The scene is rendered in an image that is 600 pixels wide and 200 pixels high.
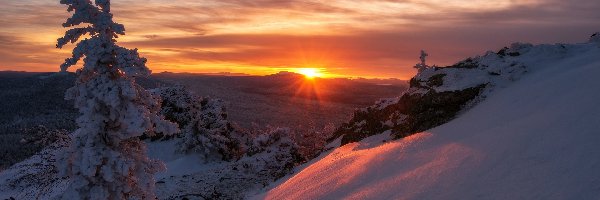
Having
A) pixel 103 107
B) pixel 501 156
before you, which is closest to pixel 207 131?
pixel 103 107

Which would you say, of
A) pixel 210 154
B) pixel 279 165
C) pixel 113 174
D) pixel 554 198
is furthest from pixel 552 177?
pixel 210 154

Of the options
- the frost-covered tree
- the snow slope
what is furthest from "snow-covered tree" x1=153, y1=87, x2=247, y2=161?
the frost-covered tree

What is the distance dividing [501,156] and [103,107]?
35.4 feet

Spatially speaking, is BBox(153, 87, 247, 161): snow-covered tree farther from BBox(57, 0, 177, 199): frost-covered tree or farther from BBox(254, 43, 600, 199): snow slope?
BBox(57, 0, 177, 199): frost-covered tree

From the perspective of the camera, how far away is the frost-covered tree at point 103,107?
1241 centimetres

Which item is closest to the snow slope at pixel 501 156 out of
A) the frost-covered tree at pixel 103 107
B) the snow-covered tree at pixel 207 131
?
the frost-covered tree at pixel 103 107

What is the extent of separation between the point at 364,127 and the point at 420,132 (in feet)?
19.8

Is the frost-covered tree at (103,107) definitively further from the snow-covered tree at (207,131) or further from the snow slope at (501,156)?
the snow-covered tree at (207,131)

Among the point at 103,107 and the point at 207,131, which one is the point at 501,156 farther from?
the point at 207,131

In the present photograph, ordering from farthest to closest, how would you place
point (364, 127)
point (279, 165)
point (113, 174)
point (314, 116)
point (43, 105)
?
point (43, 105) < point (314, 116) < point (279, 165) < point (364, 127) < point (113, 174)

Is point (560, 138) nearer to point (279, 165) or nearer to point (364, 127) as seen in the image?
point (364, 127)

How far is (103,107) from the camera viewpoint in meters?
12.9

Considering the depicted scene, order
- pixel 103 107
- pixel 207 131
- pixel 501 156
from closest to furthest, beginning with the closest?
pixel 501 156 → pixel 103 107 → pixel 207 131

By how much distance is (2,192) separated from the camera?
113 feet
